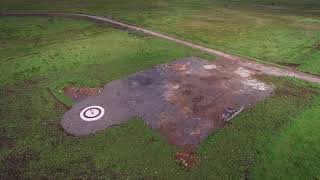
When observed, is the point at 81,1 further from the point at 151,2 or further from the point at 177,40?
the point at 177,40

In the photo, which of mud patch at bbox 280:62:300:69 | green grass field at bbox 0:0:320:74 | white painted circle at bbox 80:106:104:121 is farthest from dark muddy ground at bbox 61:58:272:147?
green grass field at bbox 0:0:320:74

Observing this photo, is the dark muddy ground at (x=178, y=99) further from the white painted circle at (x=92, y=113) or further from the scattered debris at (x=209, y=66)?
the white painted circle at (x=92, y=113)

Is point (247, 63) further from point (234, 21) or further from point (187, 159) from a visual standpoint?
point (234, 21)

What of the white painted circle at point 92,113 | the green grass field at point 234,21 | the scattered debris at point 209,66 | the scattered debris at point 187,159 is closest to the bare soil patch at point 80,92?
the white painted circle at point 92,113

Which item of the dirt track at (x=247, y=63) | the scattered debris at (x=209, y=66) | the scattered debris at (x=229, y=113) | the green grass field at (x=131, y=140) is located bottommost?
the green grass field at (x=131, y=140)

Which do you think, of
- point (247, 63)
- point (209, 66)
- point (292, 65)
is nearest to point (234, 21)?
point (247, 63)
